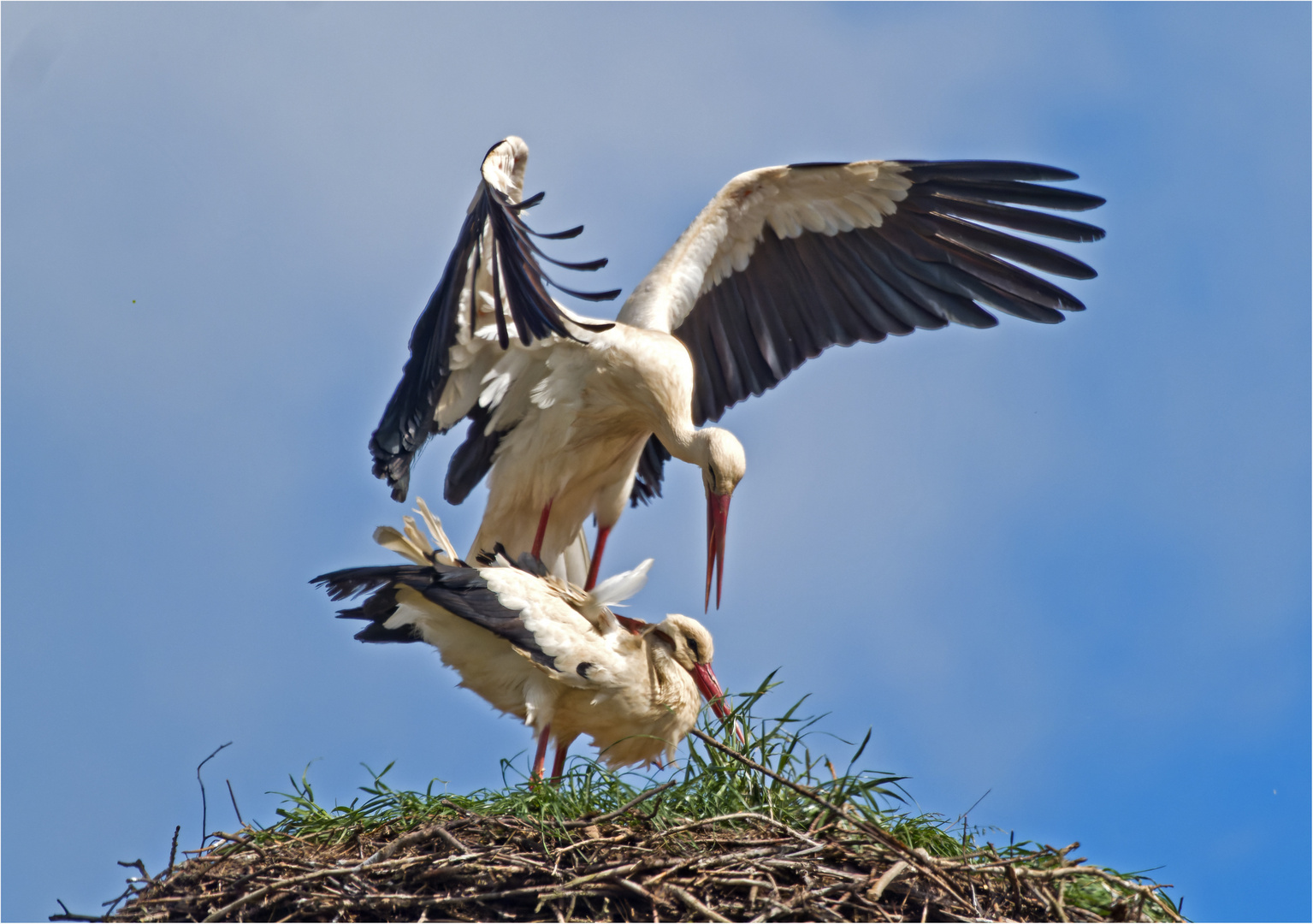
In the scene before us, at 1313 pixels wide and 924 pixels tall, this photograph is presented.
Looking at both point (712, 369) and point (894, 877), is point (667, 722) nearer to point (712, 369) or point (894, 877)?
point (894, 877)

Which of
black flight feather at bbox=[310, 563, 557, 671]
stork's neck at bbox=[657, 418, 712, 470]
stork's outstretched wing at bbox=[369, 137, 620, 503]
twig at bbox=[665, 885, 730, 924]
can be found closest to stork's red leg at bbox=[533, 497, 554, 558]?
stork's outstretched wing at bbox=[369, 137, 620, 503]

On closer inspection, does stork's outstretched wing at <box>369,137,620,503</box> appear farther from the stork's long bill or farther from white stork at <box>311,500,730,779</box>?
the stork's long bill

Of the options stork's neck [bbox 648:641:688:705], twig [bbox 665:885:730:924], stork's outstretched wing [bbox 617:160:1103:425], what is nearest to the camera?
twig [bbox 665:885:730:924]

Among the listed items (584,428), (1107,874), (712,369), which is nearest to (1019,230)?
(712,369)

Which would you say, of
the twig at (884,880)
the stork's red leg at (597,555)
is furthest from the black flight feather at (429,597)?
the stork's red leg at (597,555)

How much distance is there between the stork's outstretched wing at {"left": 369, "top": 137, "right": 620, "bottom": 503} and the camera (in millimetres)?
4203

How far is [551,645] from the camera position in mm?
3855

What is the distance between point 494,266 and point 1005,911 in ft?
7.87

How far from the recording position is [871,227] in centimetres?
590

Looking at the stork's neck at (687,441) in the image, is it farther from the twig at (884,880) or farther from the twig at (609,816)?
the twig at (884,880)

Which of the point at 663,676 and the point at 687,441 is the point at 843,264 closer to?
the point at 687,441

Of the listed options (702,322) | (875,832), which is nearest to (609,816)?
(875,832)

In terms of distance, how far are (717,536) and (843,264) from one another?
1.66 metres

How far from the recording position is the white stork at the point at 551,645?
3904mm
